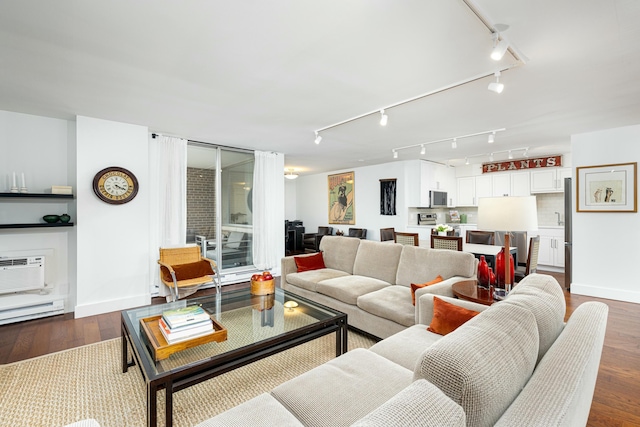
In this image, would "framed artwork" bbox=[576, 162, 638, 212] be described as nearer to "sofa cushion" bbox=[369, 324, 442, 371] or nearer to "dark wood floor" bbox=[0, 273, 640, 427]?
"dark wood floor" bbox=[0, 273, 640, 427]

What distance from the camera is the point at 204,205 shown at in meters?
4.95

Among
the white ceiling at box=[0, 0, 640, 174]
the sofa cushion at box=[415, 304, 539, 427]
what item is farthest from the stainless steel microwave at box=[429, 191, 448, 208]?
the sofa cushion at box=[415, 304, 539, 427]

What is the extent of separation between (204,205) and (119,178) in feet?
4.55

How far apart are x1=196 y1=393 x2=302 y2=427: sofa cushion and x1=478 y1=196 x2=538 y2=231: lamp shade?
6.13ft

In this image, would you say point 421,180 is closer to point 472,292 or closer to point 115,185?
point 472,292

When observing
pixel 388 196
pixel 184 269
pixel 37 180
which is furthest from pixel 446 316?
pixel 388 196

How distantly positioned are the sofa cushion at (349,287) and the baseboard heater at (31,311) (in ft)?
10.9

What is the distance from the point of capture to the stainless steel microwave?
6836 mm

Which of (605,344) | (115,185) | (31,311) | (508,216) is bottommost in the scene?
(605,344)

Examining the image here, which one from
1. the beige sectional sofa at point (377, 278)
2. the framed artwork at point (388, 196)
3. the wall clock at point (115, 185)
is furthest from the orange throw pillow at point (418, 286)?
the framed artwork at point (388, 196)

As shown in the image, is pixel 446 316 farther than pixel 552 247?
No

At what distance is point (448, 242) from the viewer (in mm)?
3805

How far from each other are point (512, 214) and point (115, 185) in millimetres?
4405

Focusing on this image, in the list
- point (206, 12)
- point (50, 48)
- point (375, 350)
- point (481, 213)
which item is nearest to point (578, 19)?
point (481, 213)
